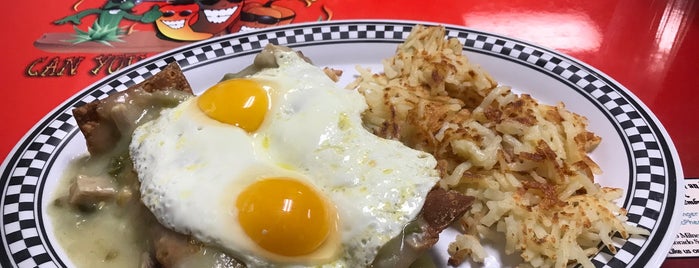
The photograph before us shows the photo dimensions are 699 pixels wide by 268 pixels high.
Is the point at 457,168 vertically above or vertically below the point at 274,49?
below

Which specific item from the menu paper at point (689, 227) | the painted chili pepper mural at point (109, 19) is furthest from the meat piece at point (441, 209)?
the painted chili pepper mural at point (109, 19)

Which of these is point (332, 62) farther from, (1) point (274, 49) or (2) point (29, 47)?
(2) point (29, 47)

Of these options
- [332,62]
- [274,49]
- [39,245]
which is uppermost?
[274,49]

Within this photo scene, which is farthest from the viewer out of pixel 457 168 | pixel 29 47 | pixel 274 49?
pixel 29 47

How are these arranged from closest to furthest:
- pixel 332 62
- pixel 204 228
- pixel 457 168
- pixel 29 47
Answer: pixel 204 228, pixel 457 168, pixel 332 62, pixel 29 47

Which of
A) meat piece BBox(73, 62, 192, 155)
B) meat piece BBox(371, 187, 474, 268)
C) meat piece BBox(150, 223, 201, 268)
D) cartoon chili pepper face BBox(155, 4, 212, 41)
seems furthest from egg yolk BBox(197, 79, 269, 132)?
cartoon chili pepper face BBox(155, 4, 212, 41)

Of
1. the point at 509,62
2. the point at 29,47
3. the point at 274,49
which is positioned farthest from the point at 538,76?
the point at 29,47

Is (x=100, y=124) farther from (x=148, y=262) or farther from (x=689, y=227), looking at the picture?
(x=689, y=227)

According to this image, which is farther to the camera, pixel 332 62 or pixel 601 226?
pixel 332 62
